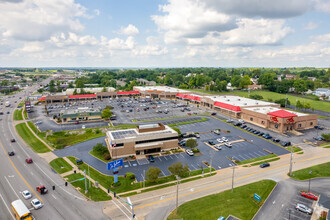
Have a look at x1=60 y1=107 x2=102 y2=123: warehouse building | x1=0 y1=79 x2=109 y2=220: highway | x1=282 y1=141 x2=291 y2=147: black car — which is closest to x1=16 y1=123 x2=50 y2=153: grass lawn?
x1=0 y1=79 x2=109 y2=220: highway

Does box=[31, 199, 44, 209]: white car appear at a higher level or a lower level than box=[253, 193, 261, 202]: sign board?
lower

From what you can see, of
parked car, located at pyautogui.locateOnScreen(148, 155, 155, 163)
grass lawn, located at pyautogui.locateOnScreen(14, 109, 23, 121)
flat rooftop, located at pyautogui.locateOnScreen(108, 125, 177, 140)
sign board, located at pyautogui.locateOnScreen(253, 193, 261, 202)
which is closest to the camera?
sign board, located at pyautogui.locateOnScreen(253, 193, 261, 202)

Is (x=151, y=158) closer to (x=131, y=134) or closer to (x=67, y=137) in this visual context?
(x=131, y=134)

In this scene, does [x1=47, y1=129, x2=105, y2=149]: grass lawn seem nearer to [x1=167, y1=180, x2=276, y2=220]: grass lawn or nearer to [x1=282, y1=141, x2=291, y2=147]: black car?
[x1=167, y1=180, x2=276, y2=220]: grass lawn

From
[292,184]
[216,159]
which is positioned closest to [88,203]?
[216,159]

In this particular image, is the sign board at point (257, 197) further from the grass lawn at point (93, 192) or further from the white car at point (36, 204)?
the white car at point (36, 204)

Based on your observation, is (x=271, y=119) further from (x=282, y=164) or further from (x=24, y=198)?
(x=24, y=198)
